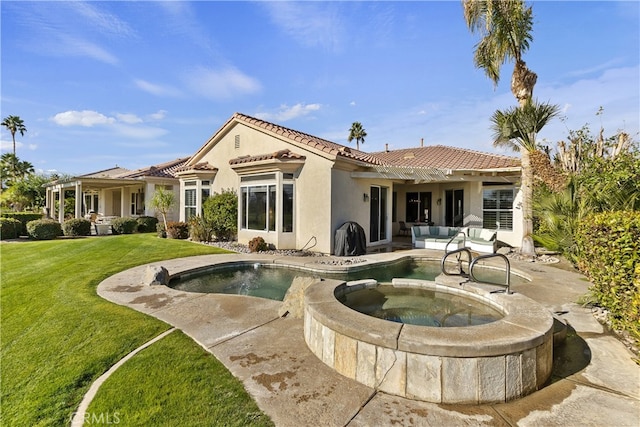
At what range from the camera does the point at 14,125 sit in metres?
62.7

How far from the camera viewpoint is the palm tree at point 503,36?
48.1 ft

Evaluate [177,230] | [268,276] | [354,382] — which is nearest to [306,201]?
[268,276]

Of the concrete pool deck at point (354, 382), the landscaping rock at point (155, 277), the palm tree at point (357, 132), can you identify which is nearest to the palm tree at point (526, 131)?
the concrete pool deck at point (354, 382)

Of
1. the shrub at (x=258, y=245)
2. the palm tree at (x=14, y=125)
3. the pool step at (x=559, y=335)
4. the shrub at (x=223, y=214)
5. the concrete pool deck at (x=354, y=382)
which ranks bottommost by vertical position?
the concrete pool deck at (x=354, y=382)

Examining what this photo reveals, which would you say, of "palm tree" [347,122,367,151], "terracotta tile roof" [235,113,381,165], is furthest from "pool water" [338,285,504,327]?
"palm tree" [347,122,367,151]

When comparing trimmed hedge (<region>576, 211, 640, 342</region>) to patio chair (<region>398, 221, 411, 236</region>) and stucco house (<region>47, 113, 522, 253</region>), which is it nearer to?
stucco house (<region>47, 113, 522, 253</region>)

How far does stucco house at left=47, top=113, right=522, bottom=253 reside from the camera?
16672mm

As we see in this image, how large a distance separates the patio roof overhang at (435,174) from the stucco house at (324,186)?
59mm

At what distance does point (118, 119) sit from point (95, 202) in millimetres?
13197

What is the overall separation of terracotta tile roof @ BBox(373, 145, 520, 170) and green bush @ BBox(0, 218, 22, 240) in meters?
30.5

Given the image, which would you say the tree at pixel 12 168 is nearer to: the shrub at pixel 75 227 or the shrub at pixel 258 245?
the shrub at pixel 75 227

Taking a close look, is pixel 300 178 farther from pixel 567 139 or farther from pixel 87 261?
pixel 567 139

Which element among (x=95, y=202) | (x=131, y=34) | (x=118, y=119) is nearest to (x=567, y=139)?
(x=131, y=34)

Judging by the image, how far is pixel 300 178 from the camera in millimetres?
17156
